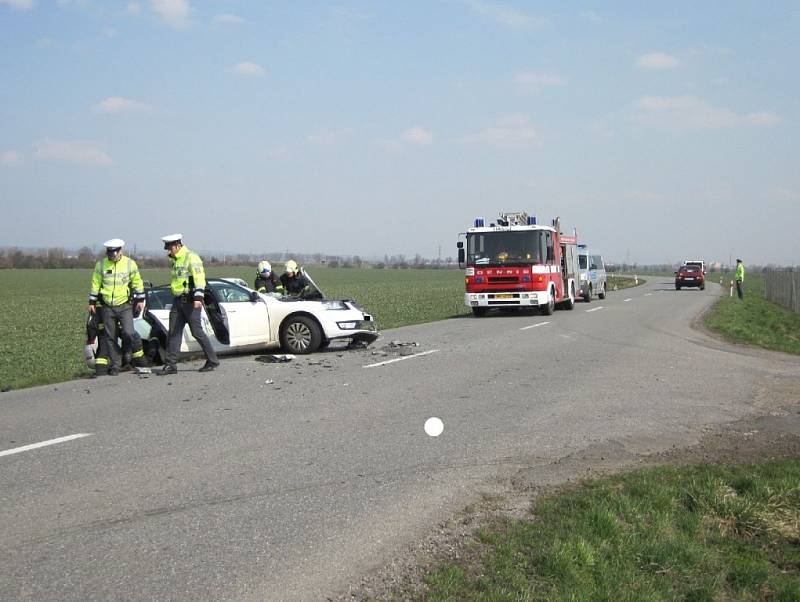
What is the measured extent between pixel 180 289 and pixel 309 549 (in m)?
7.72

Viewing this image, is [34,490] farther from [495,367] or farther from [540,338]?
[540,338]

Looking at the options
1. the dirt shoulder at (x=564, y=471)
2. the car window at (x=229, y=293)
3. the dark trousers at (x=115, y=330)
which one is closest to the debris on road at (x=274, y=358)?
the car window at (x=229, y=293)

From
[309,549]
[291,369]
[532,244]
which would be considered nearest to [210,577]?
[309,549]

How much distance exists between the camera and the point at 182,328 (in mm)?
11773

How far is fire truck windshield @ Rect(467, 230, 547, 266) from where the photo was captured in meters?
23.8

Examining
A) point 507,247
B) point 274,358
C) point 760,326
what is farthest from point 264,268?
point 760,326

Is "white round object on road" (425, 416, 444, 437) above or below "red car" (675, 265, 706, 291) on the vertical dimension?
below

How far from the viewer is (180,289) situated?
11570mm

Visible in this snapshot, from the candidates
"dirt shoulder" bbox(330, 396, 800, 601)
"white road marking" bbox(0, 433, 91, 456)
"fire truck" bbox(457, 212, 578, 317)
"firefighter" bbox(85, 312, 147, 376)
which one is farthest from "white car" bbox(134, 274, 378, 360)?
"fire truck" bbox(457, 212, 578, 317)

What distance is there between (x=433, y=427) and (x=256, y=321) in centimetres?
650

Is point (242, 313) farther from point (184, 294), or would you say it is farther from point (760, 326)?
point (760, 326)

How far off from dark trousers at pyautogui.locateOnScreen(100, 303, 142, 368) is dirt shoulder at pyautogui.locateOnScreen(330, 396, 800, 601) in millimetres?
7346

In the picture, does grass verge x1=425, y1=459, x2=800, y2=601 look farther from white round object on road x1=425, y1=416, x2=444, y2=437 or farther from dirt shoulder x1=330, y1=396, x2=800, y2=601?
white round object on road x1=425, y1=416, x2=444, y2=437

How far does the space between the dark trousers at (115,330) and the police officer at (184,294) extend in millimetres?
564
